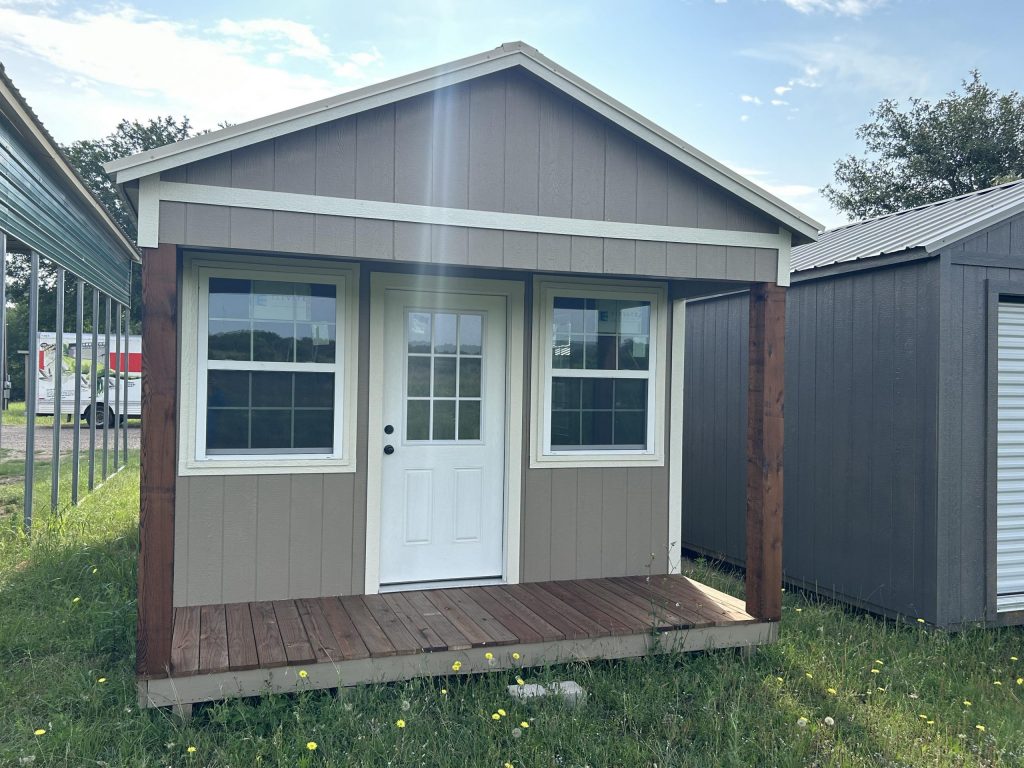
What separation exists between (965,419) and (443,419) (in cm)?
335

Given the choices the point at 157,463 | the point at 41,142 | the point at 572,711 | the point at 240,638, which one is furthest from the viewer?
the point at 41,142

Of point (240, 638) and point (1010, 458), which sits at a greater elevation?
point (1010, 458)

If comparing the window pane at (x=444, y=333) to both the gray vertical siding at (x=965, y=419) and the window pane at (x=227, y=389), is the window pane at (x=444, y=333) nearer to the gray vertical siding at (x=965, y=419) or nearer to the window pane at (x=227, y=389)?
the window pane at (x=227, y=389)

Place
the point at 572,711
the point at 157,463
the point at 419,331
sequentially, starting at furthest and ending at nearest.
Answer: the point at 419,331 → the point at 572,711 → the point at 157,463

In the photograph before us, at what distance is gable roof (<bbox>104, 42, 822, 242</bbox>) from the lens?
334cm

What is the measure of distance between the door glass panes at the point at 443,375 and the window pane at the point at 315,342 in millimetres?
480

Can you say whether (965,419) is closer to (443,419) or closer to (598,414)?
Result: (598,414)

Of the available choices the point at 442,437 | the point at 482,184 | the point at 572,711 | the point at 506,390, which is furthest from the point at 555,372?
the point at 572,711

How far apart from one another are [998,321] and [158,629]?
5.28 m

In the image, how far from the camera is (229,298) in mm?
4344

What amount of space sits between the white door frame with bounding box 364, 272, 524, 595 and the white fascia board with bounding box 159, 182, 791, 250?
940 millimetres

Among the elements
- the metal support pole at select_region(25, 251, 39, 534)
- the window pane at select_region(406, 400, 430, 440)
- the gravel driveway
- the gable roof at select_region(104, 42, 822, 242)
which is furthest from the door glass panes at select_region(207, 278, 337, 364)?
the gravel driveway

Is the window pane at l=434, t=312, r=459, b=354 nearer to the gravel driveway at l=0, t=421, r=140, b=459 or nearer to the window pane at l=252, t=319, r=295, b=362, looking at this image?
the window pane at l=252, t=319, r=295, b=362

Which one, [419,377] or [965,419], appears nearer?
[419,377]
